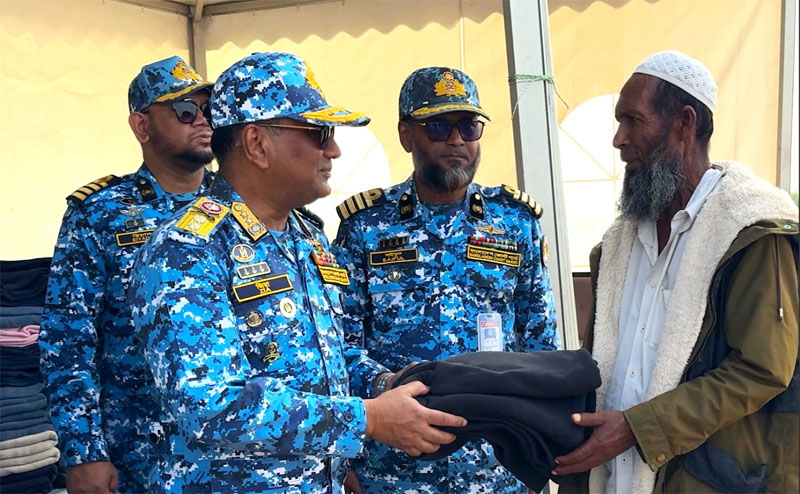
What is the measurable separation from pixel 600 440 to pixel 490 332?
79 centimetres

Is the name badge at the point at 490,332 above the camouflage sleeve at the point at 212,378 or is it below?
below

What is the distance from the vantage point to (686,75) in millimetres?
2457

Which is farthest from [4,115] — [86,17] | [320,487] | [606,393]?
[606,393]

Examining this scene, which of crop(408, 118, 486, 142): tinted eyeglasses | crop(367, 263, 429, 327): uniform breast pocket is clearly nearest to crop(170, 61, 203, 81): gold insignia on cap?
crop(408, 118, 486, 142): tinted eyeglasses

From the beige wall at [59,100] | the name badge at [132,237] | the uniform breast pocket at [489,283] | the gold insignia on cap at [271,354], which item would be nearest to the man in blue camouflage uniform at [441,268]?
the uniform breast pocket at [489,283]

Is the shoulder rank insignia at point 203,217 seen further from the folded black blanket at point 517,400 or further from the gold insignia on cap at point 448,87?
the gold insignia on cap at point 448,87

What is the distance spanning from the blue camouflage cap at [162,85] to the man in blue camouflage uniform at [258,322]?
48.4 inches

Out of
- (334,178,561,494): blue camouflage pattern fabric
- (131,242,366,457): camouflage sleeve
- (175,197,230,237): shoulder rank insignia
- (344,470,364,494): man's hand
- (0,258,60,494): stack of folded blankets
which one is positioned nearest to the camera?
(131,242,366,457): camouflage sleeve

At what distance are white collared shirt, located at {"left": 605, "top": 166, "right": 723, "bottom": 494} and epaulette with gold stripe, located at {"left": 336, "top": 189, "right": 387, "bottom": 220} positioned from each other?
1071 millimetres

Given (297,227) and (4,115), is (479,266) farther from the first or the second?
(4,115)

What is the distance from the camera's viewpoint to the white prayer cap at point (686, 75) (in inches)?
96.5

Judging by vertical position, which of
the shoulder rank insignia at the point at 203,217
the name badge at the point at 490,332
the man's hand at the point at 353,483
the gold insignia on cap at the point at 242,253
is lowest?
the man's hand at the point at 353,483

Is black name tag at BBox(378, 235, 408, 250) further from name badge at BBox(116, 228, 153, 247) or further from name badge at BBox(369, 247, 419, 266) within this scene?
name badge at BBox(116, 228, 153, 247)

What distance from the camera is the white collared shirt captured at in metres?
2.38
